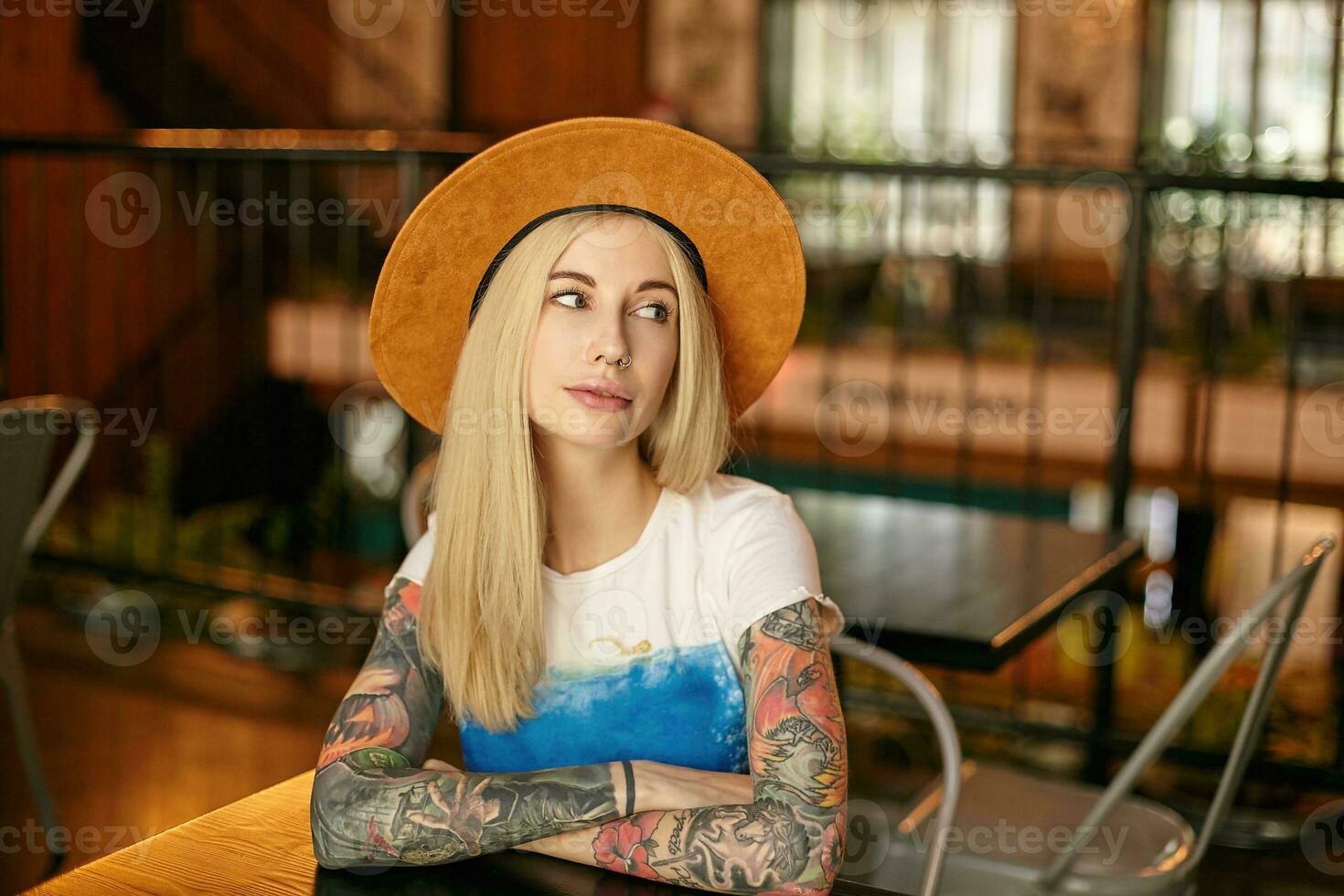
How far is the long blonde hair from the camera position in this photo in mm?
1306

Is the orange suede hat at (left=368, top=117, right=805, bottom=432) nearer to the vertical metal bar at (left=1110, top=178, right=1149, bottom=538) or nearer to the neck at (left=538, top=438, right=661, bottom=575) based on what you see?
the neck at (left=538, top=438, right=661, bottom=575)

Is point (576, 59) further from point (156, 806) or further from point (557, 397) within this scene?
point (557, 397)

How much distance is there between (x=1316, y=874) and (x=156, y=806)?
2.12 meters

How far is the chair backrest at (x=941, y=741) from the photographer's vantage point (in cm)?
151

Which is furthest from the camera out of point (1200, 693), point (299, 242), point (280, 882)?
point (299, 242)

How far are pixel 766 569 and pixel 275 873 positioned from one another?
501mm

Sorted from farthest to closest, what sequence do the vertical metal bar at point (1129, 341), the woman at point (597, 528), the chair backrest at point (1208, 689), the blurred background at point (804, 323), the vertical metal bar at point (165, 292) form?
the vertical metal bar at point (165, 292)
the blurred background at point (804, 323)
the vertical metal bar at point (1129, 341)
the chair backrest at point (1208, 689)
the woman at point (597, 528)

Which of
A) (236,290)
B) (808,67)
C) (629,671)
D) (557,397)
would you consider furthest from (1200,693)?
(808,67)

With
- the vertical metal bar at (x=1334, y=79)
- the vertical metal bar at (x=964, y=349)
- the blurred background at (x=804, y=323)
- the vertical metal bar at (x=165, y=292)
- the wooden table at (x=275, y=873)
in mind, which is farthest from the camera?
the vertical metal bar at (x=1334, y=79)

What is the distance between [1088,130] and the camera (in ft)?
31.4

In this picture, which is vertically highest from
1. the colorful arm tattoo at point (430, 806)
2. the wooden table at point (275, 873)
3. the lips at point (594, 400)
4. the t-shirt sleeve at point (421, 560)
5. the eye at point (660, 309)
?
the eye at point (660, 309)

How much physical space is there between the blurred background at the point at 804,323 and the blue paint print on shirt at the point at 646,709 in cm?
38

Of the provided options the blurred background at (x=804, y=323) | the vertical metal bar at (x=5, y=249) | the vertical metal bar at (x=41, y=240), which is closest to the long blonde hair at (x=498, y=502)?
the blurred background at (x=804, y=323)

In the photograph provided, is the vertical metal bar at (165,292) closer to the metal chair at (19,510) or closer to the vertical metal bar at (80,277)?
the vertical metal bar at (80,277)
